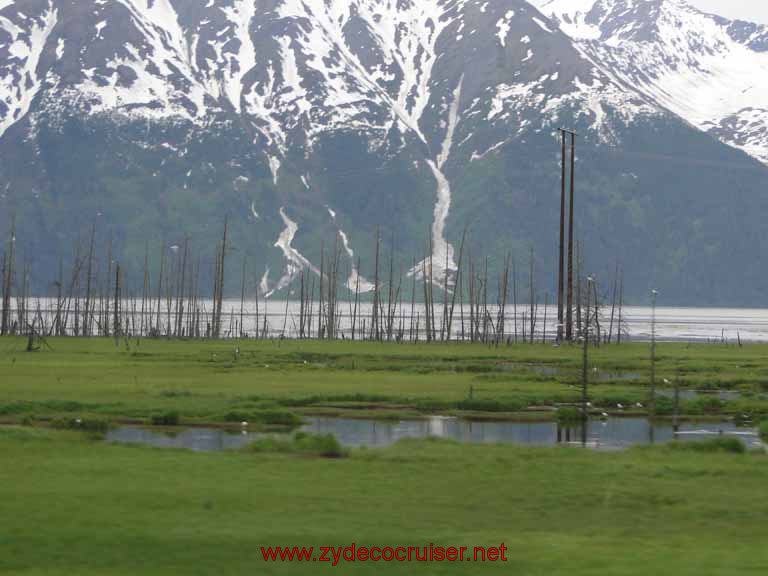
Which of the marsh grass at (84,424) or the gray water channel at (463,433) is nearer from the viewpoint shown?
the gray water channel at (463,433)

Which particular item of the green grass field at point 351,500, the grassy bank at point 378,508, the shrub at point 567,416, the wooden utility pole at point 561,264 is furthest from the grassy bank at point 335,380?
the grassy bank at point 378,508

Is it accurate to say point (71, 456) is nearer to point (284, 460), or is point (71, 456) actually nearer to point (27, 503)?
point (284, 460)

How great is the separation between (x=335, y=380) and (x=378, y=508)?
4637cm

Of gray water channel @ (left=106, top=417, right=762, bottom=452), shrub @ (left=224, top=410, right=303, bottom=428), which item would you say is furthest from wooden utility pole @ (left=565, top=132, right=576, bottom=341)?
shrub @ (left=224, top=410, right=303, bottom=428)

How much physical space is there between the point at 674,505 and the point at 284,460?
38.4 ft

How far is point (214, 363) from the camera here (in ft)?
306

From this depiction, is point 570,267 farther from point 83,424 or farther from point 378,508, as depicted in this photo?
point 378,508

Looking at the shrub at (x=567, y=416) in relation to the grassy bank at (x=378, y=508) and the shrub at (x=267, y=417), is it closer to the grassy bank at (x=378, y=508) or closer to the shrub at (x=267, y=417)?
the shrub at (x=267, y=417)

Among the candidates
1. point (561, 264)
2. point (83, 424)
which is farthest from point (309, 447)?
point (561, 264)

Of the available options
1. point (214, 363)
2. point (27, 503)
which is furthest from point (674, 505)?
point (214, 363)

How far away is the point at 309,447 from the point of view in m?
41.8

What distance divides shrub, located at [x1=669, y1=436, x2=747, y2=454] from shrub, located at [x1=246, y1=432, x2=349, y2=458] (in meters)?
10.9

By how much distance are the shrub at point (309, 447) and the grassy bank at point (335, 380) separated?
1115cm

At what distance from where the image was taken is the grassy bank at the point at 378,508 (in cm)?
2548
